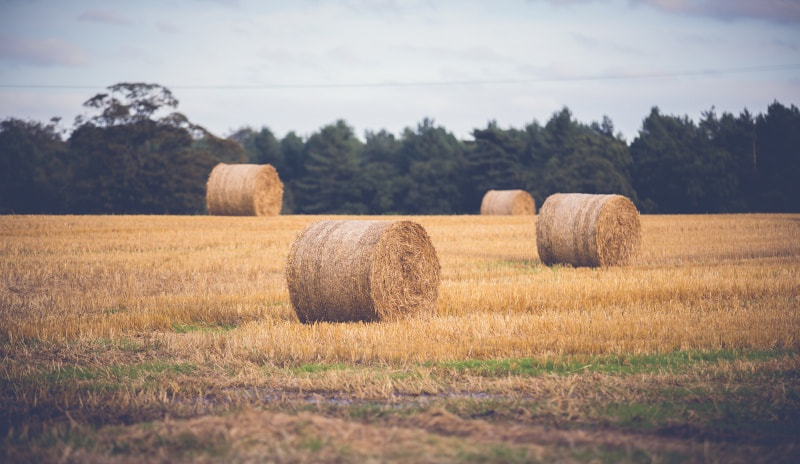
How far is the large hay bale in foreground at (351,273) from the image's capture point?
35.6 ft

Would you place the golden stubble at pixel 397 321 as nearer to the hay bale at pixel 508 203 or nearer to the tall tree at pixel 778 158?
the hay bale at pixel 508 203

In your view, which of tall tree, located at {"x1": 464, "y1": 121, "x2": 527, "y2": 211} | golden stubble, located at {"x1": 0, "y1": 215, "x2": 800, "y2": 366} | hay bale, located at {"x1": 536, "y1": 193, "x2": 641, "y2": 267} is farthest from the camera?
tall tree, located at {"x1": 464, "y1": 121, "x2": 527, "y2": 211}

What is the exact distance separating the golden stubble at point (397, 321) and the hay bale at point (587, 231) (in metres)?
0.51

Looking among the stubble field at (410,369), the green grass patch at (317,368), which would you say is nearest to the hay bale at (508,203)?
the stubble field at (410,369)

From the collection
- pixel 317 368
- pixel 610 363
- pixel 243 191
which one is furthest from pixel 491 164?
pixel 317 368

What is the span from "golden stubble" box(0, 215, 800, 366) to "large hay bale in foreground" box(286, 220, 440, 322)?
0.37m

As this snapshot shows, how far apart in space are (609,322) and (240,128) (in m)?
93.5

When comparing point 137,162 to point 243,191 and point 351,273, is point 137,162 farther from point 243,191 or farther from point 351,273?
point 351,273

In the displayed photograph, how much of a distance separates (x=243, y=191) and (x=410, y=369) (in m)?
22.1

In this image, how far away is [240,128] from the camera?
99.5 m

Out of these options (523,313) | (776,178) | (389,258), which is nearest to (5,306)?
(389,258)

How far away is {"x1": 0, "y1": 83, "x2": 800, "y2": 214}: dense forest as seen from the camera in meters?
49.0

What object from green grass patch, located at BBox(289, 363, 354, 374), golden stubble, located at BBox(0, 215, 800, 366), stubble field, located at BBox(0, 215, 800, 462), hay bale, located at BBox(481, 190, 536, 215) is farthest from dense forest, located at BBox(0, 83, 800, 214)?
green grass patch, located at BBox(289, 363, 354, 374)

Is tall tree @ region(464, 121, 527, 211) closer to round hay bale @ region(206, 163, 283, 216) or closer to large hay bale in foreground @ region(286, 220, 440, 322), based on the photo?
round hay bale @ region(206, 163, 283, 216)
